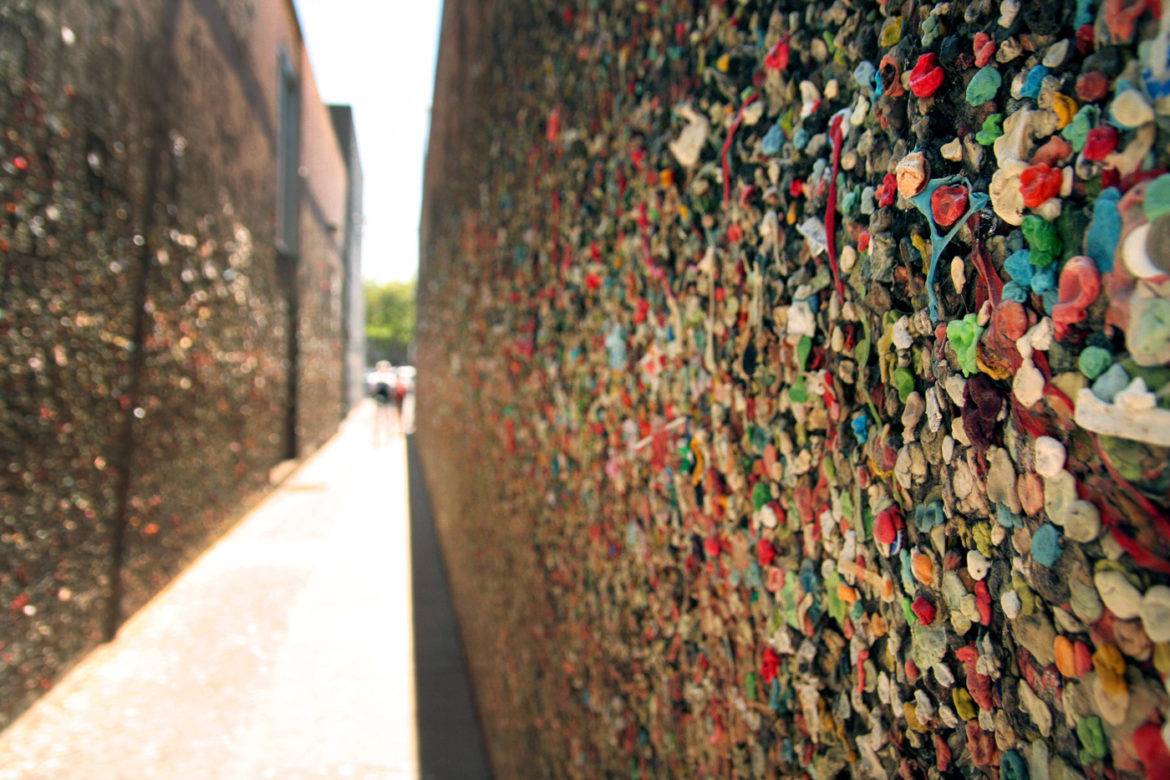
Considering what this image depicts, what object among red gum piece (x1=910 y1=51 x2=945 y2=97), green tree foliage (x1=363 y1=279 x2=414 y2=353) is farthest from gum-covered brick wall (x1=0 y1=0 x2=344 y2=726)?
green tree foliage (x1=363 y1=279 x2=414 y2=353)

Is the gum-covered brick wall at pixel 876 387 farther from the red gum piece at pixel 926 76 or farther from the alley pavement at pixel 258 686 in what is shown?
the alley pavement at pixel 258 686

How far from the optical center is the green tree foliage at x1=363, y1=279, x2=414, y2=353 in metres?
63.7

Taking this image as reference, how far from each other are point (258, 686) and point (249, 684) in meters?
0.06

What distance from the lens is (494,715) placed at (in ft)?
10.7

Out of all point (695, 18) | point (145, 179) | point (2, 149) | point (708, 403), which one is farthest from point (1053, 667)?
point (145, 179)

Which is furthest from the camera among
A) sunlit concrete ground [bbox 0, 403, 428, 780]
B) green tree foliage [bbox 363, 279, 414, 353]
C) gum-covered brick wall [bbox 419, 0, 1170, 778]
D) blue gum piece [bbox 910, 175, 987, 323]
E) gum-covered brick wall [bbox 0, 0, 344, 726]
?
green tree foliage [bbox 363, 279, 414, 353]

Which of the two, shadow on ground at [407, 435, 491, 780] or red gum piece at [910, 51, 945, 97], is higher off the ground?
red gum piece at [910, 51, 945, 97]

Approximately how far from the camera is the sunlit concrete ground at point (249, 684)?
139 inches

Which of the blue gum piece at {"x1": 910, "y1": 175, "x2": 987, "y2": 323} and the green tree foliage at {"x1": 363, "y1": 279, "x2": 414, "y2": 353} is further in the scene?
the green tree foliage at {"x1": 363, "y1": 279, "x2": 414, "y2": 353}

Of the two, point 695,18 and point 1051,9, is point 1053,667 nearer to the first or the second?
point 1051,9

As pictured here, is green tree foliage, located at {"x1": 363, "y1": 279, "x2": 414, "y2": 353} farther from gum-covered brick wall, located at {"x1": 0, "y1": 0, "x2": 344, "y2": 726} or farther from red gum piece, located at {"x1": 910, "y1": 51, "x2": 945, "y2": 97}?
red gum piece, located at {"x1": 910, "y1": 51, "x2": 945, "y2": 97}

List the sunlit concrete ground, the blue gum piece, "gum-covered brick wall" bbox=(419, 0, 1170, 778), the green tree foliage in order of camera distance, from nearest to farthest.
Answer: "gum-covered brick wall" bbox=(419, 0, 1170, 778) < the blue gum piece < the sunlit concrete ground < the green tree foliage

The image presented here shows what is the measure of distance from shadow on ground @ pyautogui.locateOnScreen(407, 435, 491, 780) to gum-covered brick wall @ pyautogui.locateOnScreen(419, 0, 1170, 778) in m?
2.23

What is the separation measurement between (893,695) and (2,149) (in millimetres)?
4019
